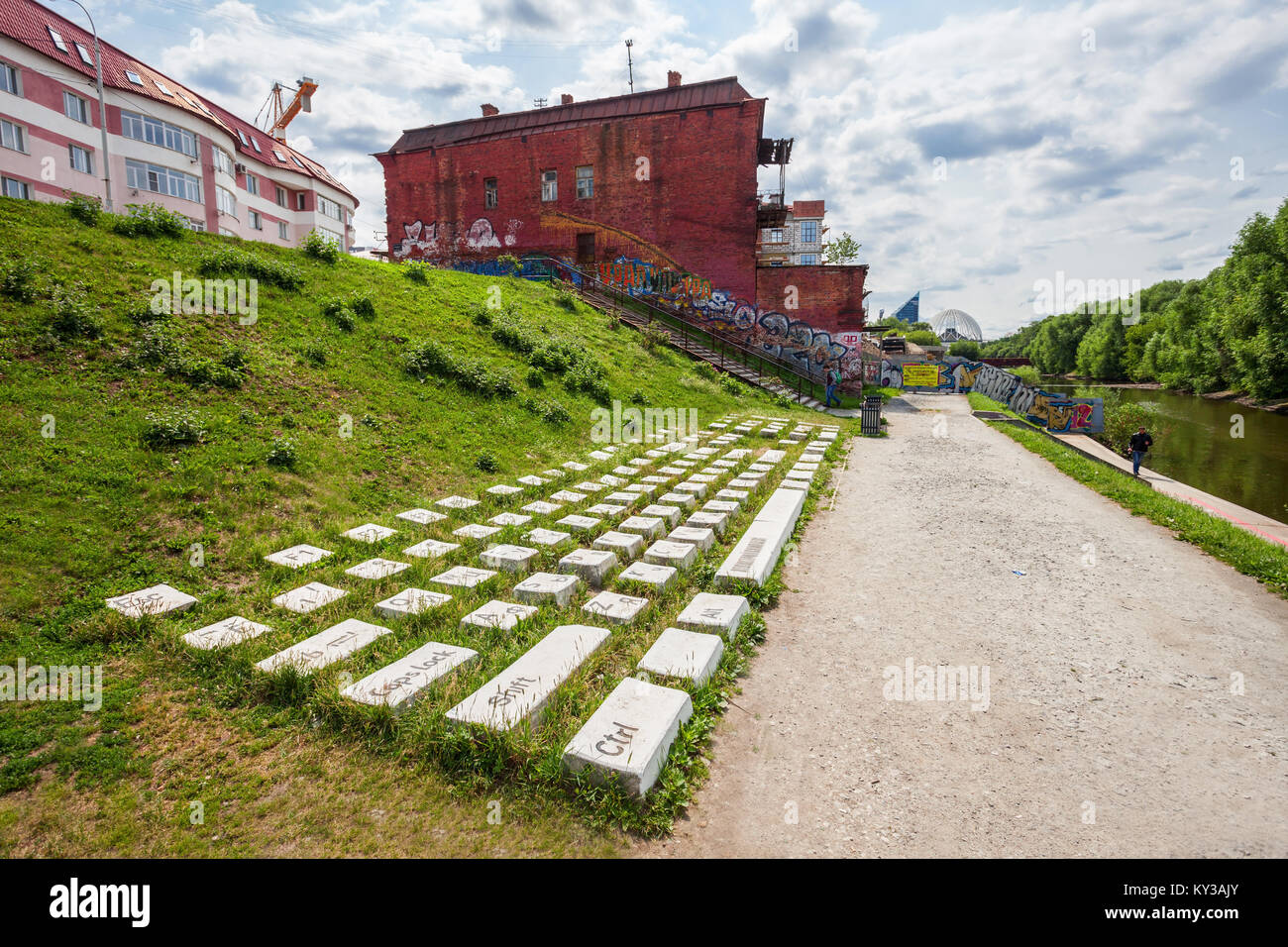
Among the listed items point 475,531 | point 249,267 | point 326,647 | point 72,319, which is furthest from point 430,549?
point 249,267

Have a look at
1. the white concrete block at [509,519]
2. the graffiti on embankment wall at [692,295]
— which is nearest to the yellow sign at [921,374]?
the graffiti on embankment wall at [692,295]

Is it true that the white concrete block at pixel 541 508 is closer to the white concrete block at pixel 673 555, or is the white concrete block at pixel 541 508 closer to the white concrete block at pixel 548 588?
the white concrete block at pixel 673 555

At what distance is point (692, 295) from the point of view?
25172 mm

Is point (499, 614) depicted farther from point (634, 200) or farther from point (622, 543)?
point (634, 200)

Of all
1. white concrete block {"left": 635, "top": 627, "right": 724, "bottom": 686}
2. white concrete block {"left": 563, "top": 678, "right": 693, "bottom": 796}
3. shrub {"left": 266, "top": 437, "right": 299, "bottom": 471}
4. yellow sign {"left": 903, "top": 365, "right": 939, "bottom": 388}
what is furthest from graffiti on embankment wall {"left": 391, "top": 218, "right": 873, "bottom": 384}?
white concrete block {"left": 563, "top": 678, "right": 693, "bottom": 796}

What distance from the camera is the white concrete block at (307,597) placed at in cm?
496

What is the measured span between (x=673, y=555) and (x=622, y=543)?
1.98 feet

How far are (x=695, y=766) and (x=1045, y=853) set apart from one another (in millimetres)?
1714

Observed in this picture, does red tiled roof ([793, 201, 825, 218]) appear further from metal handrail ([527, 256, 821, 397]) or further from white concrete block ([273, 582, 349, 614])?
white concrete block ([273, 582, 349, 614])

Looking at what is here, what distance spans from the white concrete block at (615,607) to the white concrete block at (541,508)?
2498 millimetres

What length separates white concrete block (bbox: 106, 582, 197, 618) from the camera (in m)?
4.71

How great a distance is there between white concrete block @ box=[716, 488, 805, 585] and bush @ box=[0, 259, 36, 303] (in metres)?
9.26

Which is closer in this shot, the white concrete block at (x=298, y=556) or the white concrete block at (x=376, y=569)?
the white concrete block at (x=376, y=569)

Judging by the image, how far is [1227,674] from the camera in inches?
171
